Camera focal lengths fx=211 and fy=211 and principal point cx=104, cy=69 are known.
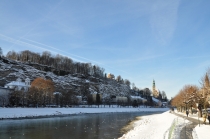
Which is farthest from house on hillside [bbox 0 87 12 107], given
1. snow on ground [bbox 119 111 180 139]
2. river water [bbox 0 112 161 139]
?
snow on ground [bbox 119 111 180 139]

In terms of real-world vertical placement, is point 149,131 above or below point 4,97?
below

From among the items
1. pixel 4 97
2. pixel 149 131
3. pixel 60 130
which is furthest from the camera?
pixel 4 97

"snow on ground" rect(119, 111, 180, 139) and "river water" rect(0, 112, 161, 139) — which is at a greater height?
"snow on ground" rect(119, 111, 180, 139)

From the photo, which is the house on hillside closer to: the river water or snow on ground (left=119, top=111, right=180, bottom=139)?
the river water

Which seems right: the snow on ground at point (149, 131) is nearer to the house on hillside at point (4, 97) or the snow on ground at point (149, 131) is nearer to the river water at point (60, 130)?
the river water at point (60, 130)

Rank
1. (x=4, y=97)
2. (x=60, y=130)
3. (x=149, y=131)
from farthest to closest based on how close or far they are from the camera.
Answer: (x=4, y=97)
(x=60, y=130)
(x=149, y=131)

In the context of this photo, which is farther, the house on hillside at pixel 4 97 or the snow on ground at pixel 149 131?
the house on hillside at pixel 4 97

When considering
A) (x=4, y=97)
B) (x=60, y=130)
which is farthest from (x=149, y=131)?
(x=4, y=97)

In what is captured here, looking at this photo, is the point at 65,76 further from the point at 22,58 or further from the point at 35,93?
the point at 35,93

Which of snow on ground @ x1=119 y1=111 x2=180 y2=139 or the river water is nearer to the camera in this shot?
snow on ground @ x1=119 y1=111 x2=180 y2=139

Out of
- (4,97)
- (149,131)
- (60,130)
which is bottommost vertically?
(60,130)

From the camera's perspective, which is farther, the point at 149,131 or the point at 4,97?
the point at 4,97

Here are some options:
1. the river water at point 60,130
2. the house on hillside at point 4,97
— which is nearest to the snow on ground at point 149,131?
the river water at point 60,130

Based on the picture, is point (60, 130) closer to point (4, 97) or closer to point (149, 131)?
point (149, 131)
